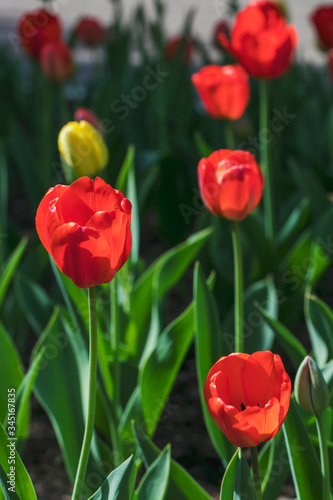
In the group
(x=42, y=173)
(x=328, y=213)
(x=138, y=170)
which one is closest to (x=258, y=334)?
(x=328, y=213)

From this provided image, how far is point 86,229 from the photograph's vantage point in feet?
2.31

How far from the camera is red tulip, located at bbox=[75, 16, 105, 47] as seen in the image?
9.34 feet

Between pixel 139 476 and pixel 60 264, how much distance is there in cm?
82

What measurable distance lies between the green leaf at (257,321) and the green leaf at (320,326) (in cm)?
10

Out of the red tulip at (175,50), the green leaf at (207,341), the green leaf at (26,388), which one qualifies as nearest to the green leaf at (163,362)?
the green leaf at (207,341)

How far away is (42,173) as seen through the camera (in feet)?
7.18

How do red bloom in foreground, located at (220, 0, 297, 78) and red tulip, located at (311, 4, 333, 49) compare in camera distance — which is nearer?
red bloom in foreground, located at (220, 0, 297, 78)

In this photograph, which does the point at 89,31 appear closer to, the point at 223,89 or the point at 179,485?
the point at 223,89

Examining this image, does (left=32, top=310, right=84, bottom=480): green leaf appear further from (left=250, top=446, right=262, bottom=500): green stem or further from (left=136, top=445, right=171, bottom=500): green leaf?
(left=250, top=446, right=262, bottom=500): green stem

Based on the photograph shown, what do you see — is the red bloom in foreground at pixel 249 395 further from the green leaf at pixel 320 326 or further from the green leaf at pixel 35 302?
the green leaf at pixel 35 302

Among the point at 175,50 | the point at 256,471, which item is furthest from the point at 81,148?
the point at 175,50

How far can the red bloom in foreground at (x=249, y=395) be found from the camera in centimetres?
68

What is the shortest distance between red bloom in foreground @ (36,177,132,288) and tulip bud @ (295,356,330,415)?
0.23 metres

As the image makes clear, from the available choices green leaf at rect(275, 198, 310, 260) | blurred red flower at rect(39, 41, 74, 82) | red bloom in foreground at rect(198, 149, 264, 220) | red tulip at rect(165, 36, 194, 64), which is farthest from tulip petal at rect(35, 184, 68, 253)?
red tulip at rect(165, 36, 194, 64)
